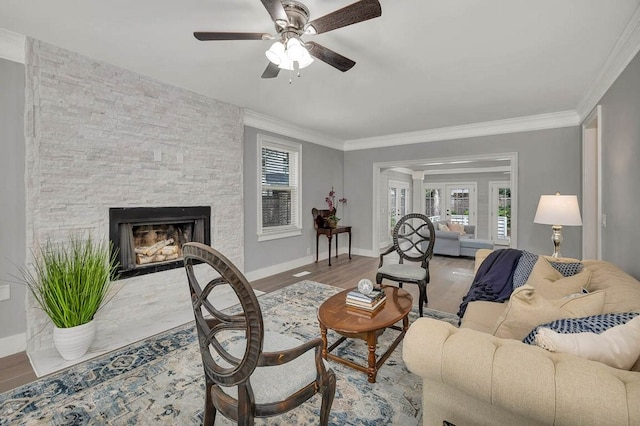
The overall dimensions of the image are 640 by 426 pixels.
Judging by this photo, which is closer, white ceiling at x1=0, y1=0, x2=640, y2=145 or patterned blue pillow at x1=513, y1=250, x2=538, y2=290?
white ceiling at x1=0, y1=0, x2=640, y2=145

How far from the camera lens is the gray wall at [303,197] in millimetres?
4383

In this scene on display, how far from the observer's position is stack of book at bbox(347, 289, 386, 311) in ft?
7.02

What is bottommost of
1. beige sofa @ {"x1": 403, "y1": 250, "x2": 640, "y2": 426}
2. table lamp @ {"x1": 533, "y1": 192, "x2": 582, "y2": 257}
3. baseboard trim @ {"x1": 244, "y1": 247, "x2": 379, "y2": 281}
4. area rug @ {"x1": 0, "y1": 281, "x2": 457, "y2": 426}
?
area rug @ {"x1": 0, "y1": 281, "x2": 457, "y2": 426}

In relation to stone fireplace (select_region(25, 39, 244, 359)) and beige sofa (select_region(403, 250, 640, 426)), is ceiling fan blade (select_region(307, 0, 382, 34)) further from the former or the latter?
stone fireplace (select_region(25, 39, 244, 359))

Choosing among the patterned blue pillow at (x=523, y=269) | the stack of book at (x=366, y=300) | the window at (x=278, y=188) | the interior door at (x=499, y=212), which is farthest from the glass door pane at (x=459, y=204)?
the stack of book at (x=366, y=300)

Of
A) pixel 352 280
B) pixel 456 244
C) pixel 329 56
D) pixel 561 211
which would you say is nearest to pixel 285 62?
pixel 329 56

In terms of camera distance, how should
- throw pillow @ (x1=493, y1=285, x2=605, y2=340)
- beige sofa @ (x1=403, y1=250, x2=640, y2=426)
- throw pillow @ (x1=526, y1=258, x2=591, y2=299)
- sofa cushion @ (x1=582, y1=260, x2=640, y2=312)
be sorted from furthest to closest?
1. throw pillow @ (x1=526, y1=258, x2=591, y2=299)
2. sofa cushion @ (x1=582, y1=260, x2=640, y2=312)
3. throw pillow @ (x1=493, y1=285, x2=605, y2=340)
4. beige sofa @ (x1=403, y1=250, x2=640, y2=426)

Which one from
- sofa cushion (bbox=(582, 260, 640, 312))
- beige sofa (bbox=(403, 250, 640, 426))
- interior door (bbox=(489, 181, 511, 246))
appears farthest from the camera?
interior door (bbox=(489, 181, 511, 246))

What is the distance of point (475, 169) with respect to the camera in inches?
344

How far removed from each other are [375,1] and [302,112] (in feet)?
9.40

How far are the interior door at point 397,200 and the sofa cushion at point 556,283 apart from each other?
19.9 ft

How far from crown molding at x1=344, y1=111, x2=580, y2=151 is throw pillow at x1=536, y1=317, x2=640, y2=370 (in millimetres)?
4477

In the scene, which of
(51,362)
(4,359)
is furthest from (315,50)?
(4,359)

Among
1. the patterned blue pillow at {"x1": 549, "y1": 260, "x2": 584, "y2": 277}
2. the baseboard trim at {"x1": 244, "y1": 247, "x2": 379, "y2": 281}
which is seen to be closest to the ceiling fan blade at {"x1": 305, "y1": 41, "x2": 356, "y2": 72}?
the patterned blue pillow at {"x1": 549, "y1": 260, "x2": 584, "y2": 277}
